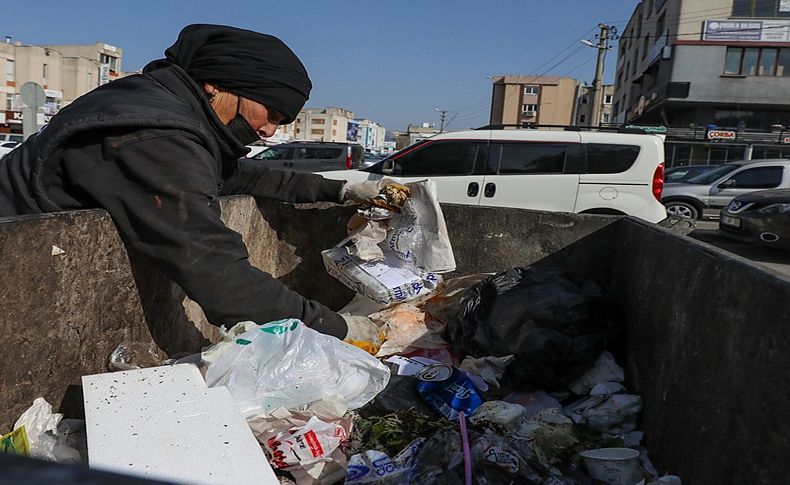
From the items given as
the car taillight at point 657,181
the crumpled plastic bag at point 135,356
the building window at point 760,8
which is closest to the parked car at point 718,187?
the car taillight at point 657,181

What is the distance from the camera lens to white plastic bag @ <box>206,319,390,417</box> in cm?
191

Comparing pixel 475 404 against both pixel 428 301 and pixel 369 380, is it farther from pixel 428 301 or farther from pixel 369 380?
pixel 428 301

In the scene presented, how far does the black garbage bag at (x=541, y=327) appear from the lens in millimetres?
2506

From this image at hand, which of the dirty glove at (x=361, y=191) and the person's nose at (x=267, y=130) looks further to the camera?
the dirty glove at (x=361, y=191)

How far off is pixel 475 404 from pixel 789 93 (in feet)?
120

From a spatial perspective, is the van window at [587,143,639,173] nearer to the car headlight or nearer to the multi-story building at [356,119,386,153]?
the car headlight

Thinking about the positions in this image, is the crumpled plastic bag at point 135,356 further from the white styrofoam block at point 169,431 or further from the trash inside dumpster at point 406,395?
the white styrofoam block at point 169,431

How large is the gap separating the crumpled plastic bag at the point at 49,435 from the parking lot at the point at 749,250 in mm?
8302

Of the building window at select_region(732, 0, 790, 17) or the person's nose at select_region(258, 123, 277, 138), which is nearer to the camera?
the person's nose at select_region(258, 123, 277, 138)

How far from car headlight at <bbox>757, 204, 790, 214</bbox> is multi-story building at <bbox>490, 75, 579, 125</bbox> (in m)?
67.0

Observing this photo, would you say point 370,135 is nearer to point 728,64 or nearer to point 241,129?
point 728,64

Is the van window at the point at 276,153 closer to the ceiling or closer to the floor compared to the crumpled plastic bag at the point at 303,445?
closer to the ceiling

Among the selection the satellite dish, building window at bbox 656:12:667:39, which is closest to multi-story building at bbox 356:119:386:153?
building window at bbox 656:12:667:39

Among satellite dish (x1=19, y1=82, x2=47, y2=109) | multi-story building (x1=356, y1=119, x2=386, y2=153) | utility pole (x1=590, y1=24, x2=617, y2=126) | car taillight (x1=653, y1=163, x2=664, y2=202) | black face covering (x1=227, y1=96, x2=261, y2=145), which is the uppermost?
multi-story building (x1=356, y1=119, x2=386, y2=153)
